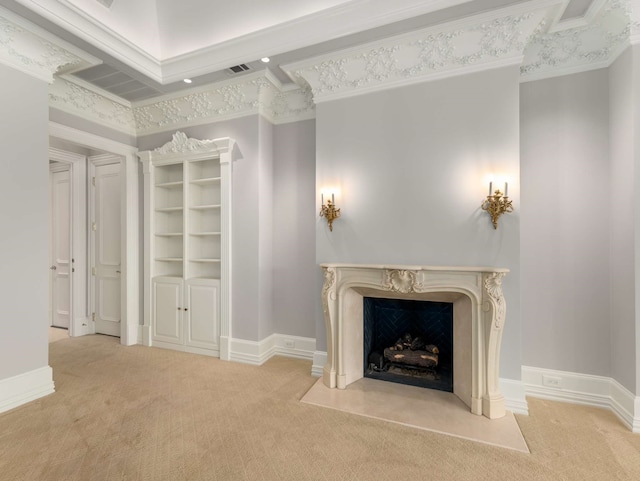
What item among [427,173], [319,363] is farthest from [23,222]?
[427,173]

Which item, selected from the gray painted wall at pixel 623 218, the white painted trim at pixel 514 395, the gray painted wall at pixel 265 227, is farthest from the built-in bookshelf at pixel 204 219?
the gray painted wall at pixel 623 218

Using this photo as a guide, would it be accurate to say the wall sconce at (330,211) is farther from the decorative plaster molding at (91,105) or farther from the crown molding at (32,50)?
the decorative plaster molding at (91,105)

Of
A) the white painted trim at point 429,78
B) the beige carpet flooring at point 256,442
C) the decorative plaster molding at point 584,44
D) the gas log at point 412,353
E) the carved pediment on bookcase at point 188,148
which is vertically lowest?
the beige carpet flooring at point 256,442

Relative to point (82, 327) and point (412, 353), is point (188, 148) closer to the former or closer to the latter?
point (82, 327)

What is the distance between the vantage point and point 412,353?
2.94m

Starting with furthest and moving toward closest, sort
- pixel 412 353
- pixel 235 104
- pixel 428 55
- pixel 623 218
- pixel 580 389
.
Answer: pixel 235 104, pixel 412 353, pixel 428 55, pixel 580 389, pixel 623 218

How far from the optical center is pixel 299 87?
346 cm

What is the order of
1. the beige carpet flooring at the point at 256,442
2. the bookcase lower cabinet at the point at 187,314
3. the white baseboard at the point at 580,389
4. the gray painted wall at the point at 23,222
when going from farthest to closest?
the bookcase lower cabinet at the point at 187,314 < the gray painted wall at the point at 23,222 < the white baseboard at the point at 580,389 < the beige carpet flooring at the point at 256,442

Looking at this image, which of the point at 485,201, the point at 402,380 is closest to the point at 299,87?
the point at 485,201

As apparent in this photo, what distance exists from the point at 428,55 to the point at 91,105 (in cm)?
385

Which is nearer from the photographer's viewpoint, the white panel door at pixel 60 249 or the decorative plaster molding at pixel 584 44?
the decorative plaster molding at pixel 584 44

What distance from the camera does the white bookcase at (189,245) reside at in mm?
3586

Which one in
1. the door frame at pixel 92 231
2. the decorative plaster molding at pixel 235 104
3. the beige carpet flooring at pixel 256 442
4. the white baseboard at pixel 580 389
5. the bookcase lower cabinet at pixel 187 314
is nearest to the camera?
the beige carpet flooring at pixel 256 442

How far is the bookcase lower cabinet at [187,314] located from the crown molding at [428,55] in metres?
2.61
